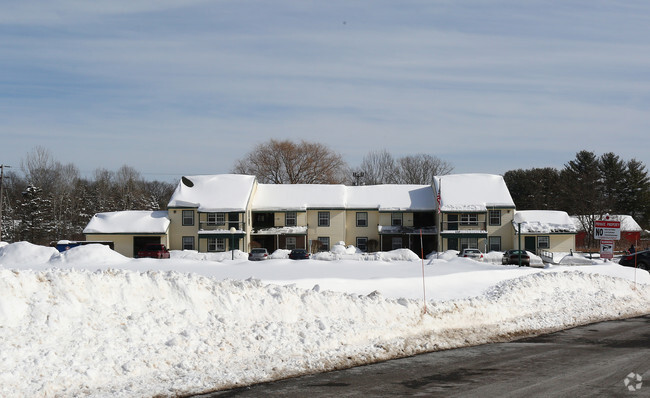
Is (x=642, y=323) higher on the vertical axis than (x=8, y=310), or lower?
lower

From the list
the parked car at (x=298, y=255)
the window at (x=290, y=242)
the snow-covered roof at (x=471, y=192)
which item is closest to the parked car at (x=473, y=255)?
the snow-covered roof at (x=471, y=192)

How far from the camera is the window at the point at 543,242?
61.8 meters

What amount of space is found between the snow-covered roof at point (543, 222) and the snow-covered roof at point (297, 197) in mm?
17415

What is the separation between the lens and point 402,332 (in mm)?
16391

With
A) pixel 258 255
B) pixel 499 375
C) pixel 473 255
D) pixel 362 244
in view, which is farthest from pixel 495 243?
pixel 499 375

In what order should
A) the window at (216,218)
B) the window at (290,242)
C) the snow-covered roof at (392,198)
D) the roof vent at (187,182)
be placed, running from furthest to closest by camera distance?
1. the snow-covered roof at (392,198)
2. the roof vent at (187,182)
3. the window at (290,242)
4. the window at (216,218)

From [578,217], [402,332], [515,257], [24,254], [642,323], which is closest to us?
[402,332]

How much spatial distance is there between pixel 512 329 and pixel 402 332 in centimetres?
394

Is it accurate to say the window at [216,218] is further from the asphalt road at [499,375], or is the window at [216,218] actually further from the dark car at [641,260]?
the asphalt road at [499,375]

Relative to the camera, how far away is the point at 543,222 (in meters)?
62.6

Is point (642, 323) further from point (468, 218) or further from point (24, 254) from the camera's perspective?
point (468, 218)

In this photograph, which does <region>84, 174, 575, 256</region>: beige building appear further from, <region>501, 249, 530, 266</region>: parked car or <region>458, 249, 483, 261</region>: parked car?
<region>501, 249, 530, 266</region>: parked car

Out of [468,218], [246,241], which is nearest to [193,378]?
[246,241]

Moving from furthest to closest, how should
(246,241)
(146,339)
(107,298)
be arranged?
(246,241) → (107,298) → (146,339)
